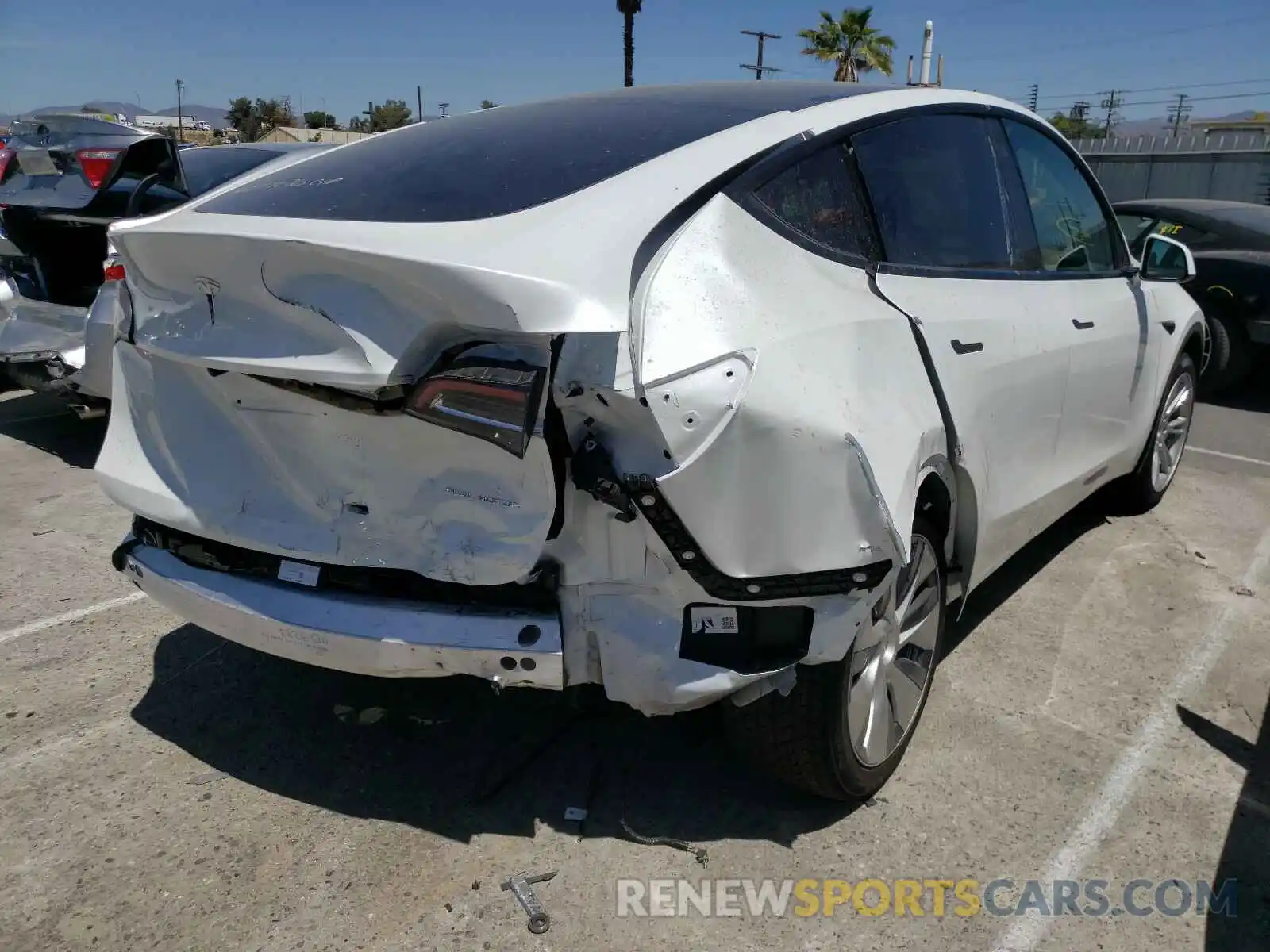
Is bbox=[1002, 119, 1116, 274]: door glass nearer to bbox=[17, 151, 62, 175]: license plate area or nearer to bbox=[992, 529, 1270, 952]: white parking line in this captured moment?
bbox=[992, 529, 1270, 952]: white parking line

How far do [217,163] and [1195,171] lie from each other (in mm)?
22674

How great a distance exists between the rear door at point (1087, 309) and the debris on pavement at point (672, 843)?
6.43 ft

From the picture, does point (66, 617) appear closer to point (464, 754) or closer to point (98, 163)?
point (464, 754)

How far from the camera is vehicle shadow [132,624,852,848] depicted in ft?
8.81

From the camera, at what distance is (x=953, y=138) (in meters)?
3.21

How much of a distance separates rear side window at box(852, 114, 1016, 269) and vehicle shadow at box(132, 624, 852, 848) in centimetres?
150

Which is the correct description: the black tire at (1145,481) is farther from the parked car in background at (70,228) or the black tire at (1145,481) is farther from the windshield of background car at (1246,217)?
the parked car in background at (70,228)

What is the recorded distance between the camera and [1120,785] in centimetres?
288

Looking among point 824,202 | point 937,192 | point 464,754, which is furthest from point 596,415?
point 937,192

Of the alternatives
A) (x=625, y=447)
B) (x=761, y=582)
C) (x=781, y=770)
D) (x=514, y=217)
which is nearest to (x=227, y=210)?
(x=514, y=217)

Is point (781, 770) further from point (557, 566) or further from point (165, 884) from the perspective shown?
point (165, 884)

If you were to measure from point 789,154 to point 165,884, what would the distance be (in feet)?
7.75

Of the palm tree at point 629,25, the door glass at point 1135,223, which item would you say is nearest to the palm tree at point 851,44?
the palm tree at point 629,25

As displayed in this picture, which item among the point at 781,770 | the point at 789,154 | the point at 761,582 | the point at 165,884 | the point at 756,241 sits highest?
the point at 789,154
